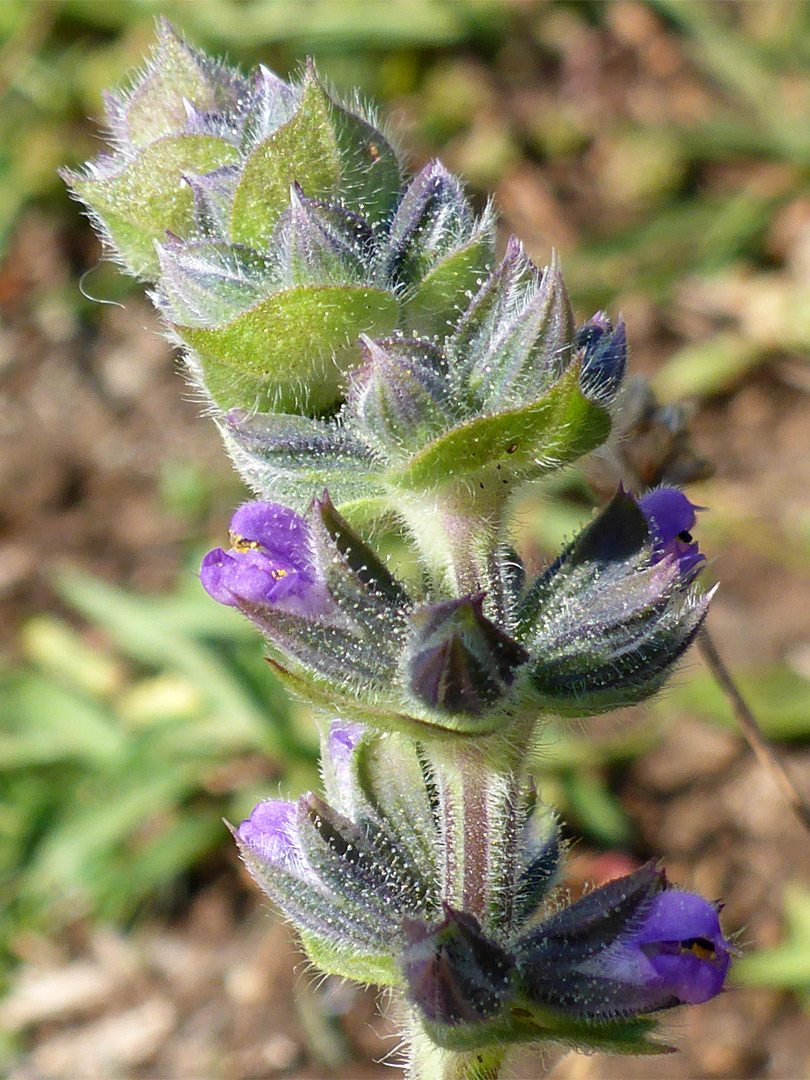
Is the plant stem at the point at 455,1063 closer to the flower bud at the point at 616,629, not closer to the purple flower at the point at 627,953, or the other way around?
the purple flower at the point at 627,953

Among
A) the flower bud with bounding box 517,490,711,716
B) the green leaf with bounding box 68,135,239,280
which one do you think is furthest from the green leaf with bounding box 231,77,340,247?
the flower bud with bounding box 517,490,711,716

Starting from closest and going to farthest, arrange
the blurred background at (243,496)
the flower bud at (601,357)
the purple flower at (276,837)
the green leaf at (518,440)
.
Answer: the green leaf at (518,440)
the flower bud at (601,357)
the purple flower at (276,837)
the blurred background at (243,496)

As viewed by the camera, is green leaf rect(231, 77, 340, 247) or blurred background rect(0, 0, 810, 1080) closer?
green leaf rect(231, 77, 340, 247)

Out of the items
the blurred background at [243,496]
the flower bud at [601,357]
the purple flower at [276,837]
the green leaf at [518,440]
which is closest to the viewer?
the green leaf at [518,440]

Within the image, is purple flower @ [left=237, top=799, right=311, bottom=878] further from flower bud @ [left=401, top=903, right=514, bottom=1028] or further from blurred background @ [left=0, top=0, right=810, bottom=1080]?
blurred background @ [left=0, top=0, right=810, bottom=1080]

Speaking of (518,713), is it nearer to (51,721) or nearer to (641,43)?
(51,721)

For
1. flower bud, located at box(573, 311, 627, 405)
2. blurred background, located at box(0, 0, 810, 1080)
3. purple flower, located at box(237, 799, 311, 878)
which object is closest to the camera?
flower bud, located at box(573, 311, 627, 405)

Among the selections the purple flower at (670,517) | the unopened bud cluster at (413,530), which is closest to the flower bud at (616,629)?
the unopened bud cluster at (413,530)
